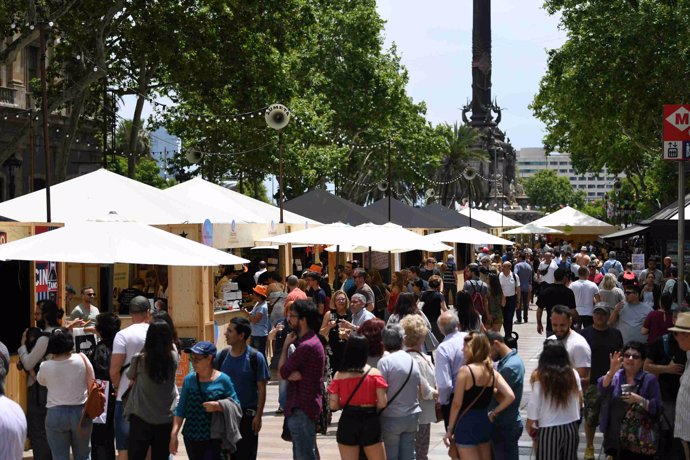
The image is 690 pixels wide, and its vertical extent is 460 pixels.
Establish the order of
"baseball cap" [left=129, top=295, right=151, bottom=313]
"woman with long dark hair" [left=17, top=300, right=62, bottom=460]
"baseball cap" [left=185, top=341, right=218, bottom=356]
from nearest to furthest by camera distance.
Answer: "baseball cap" [left=185, top=341, right=218, bottom=356] < "baseball cap" [left=129, top=295, right=151, bottom=313] < "woman with long dark hair" [left=17, top=300, right=62, bottom=460]

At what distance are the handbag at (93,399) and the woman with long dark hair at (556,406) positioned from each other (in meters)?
3.42

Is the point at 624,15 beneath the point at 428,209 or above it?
above

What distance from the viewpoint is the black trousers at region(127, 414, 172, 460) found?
880 cm

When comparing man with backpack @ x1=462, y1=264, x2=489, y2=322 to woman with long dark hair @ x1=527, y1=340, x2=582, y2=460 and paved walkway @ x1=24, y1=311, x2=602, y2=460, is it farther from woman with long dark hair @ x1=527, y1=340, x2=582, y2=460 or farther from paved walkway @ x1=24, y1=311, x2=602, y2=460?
woman with long dark hair @ x1=527, y1=340, x2=582, y2=460

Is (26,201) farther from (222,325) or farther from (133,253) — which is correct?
(133,253)

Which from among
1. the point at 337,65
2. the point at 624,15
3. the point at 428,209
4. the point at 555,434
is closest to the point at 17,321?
the point at 555,434

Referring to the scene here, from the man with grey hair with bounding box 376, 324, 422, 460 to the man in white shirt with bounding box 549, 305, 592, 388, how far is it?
5.80 ft

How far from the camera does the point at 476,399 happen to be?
876cm

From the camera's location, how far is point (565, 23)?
117 feet

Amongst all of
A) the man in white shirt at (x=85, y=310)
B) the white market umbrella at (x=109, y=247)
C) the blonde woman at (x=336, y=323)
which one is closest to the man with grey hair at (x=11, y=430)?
the white market umbrella at (x=109, y=247)

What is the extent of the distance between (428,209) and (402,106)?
15.9m

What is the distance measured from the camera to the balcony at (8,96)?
3741cm

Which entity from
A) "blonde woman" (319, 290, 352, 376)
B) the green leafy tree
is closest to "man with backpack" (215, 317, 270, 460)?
"blonde woman" (319, 290, 352, 376)

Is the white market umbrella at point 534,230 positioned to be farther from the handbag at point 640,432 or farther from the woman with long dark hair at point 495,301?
the handbag at point 640,432
